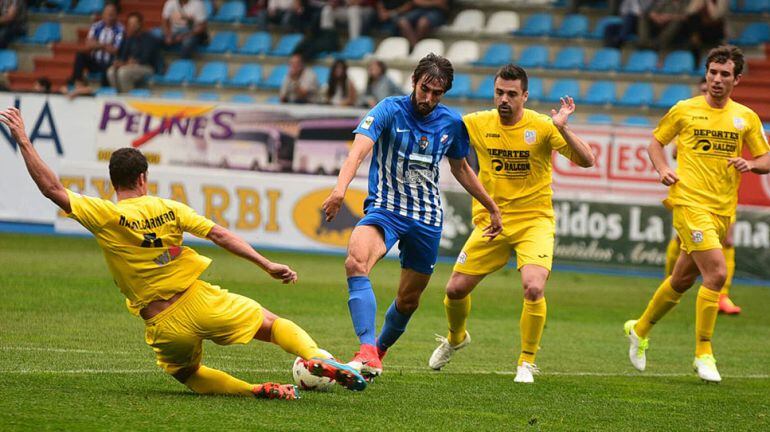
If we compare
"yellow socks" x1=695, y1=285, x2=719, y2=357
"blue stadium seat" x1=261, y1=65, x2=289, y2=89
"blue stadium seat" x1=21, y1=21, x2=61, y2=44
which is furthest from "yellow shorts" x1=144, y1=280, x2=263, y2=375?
"blue stadium seat" x1=21, y1=21, x2=61, y2=44

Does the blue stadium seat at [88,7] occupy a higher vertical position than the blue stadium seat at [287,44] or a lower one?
higher

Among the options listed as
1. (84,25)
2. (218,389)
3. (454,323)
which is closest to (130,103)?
(84,25)

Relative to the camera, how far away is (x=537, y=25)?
24.3 m

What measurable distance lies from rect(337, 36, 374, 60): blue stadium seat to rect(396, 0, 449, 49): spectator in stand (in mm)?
706

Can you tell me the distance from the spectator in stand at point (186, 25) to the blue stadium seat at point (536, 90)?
7.19m

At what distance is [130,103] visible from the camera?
21297mm

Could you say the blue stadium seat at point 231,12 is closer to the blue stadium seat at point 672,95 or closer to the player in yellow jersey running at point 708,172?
the blue stadium seat at point 672,95

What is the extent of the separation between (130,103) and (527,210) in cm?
1331

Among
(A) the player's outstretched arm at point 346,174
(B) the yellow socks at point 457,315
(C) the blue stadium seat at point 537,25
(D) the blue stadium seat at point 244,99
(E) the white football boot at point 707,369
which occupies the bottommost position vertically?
(D) the blue stadium seat at point 244,99

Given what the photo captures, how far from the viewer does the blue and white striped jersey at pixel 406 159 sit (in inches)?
322

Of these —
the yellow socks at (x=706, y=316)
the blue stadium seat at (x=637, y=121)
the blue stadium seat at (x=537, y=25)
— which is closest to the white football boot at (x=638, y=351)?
the yellow socks at (x=706, y=316)

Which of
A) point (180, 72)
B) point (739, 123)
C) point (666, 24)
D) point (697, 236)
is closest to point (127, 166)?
point (697, 236)

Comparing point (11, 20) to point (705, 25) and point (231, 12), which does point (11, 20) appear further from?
point (705, 25)

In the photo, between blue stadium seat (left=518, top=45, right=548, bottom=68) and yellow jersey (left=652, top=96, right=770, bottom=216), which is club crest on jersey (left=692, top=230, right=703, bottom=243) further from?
blue stadium seat (left=518, top=45, right=548, bottom=68)
